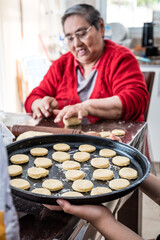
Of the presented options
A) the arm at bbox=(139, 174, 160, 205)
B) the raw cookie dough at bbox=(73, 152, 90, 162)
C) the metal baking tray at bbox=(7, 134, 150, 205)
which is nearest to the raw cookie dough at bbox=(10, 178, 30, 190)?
the metal baking tray at bbox=(7, 134, 150, 205)

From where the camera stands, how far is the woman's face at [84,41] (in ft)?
5.88

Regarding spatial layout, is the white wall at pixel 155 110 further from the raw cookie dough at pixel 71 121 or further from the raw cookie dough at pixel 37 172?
the raw cookie dough at pixel 37 172

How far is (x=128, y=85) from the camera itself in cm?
175

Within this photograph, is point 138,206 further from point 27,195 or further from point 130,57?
point 27,195

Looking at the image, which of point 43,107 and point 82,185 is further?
point 43,107

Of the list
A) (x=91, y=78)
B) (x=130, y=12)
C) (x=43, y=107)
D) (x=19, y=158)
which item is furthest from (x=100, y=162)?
(x=130, y=12)

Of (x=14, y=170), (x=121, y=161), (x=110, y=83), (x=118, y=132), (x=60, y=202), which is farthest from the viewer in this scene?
(x=110, y=83)

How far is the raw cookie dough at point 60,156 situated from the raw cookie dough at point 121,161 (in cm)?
17

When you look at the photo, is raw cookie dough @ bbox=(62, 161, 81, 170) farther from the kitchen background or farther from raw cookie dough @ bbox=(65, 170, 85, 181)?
the kitchen background

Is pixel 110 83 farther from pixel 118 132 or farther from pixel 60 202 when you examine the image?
pixel 60 202

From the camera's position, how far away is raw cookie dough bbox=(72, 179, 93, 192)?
803 mm

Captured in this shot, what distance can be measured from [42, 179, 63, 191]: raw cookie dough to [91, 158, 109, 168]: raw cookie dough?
177mm

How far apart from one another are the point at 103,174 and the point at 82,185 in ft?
0.33

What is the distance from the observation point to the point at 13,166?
0.90m
